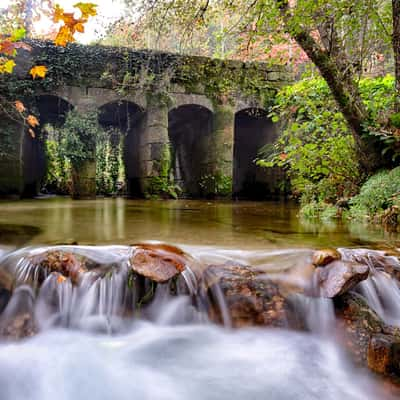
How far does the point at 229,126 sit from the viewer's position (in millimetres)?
10547

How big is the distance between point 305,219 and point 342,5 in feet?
10.00

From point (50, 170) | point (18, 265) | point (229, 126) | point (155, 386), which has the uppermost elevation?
point (229, 126)

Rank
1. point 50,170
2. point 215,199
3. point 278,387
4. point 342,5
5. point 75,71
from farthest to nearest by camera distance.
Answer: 1. point 50,170
2. point 215,199
3. point 75,71
4. point 342,5
5. point 278,387

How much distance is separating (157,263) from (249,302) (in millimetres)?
748

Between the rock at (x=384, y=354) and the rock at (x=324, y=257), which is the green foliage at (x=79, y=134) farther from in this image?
the rock at (x=384, y=354)

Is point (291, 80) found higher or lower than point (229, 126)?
higher

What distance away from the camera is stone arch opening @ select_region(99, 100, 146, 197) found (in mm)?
10727

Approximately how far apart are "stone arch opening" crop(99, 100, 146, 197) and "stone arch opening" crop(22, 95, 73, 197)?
126 cm

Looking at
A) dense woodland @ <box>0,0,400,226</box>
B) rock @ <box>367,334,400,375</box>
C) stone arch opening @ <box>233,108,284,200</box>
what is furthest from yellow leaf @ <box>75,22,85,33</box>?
stone arch opening @ <box>233,108,284,200</box>

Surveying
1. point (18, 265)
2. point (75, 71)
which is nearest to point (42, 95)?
point (75, 71)

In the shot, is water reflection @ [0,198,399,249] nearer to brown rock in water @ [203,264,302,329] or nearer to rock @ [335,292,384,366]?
brown rock in water @ [203,264,302,329]

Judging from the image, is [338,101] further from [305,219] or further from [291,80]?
[291,80]

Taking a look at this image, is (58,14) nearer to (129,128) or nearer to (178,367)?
(178,367)

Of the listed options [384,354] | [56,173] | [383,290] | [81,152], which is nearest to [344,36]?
[383,290]
